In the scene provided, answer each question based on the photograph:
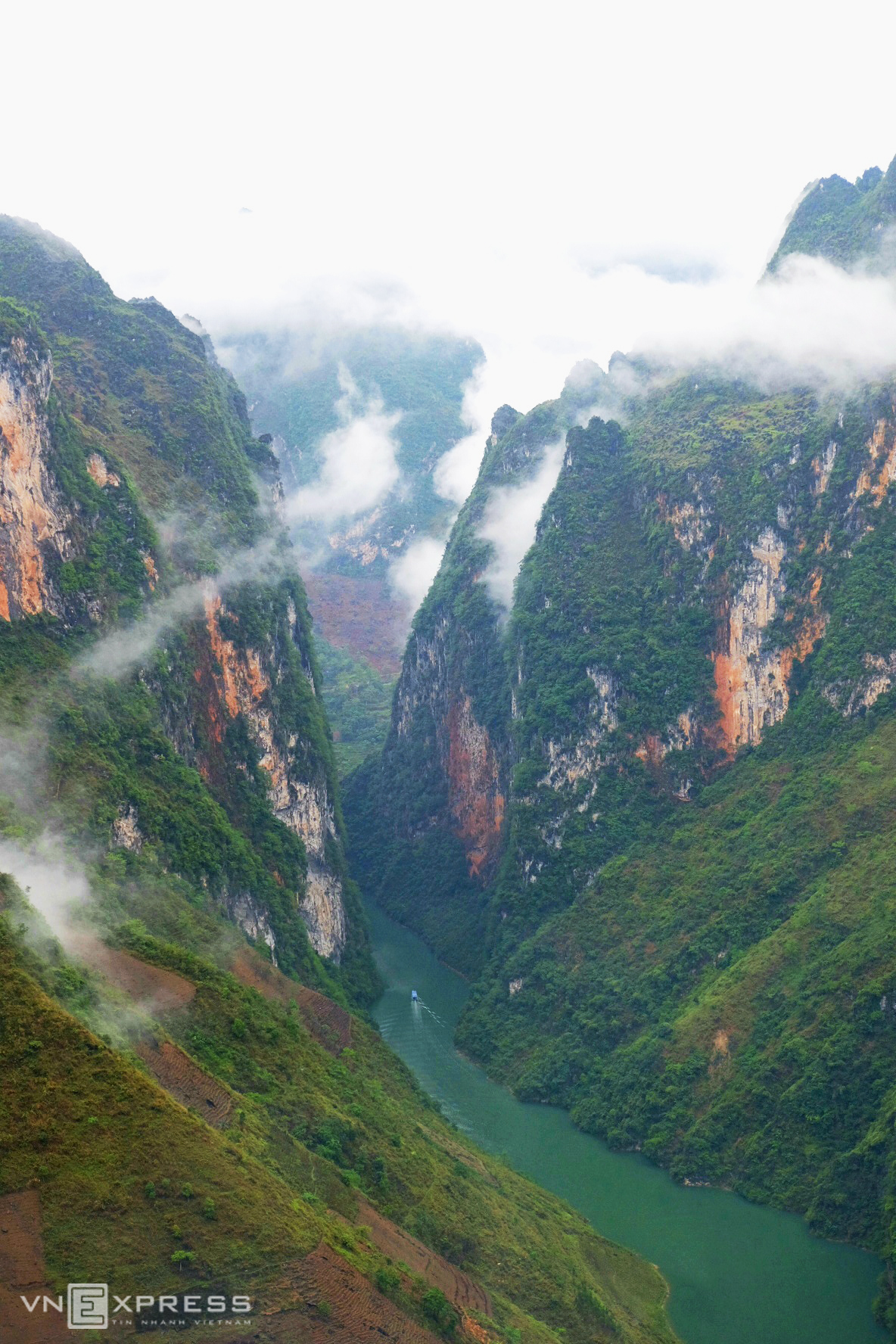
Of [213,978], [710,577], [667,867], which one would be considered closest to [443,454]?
[710,577]

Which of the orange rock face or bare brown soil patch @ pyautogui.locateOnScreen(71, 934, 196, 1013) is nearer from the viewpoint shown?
bare brown soil patch @ pyautogui.locateOnScreen(71, 934, 196, 1013)

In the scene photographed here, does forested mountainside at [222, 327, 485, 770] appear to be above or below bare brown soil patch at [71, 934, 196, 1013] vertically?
above

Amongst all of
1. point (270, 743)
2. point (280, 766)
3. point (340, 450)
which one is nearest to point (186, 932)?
point (270, 743)

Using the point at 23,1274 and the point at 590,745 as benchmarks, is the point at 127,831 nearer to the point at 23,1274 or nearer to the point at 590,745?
the point at 23,1274

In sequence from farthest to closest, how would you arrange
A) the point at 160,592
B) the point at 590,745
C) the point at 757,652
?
the point at 590,745, the point at 757,652, the point at 160,592

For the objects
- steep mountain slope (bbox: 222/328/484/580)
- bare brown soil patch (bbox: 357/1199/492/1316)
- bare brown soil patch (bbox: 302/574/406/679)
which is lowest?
bare brown soil patch (bbox: 357/1199/492/1316)

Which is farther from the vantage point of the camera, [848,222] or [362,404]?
[362,404]

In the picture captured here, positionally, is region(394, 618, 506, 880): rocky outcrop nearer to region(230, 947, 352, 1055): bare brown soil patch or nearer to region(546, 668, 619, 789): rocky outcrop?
region(546, 668, 619, 789): rocky outcrop

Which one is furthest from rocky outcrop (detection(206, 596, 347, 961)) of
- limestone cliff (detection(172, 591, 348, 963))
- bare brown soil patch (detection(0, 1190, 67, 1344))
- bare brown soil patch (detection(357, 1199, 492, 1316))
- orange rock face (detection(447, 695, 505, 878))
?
bare brown soil patch (detection(0, 1190, 67, 1344))
